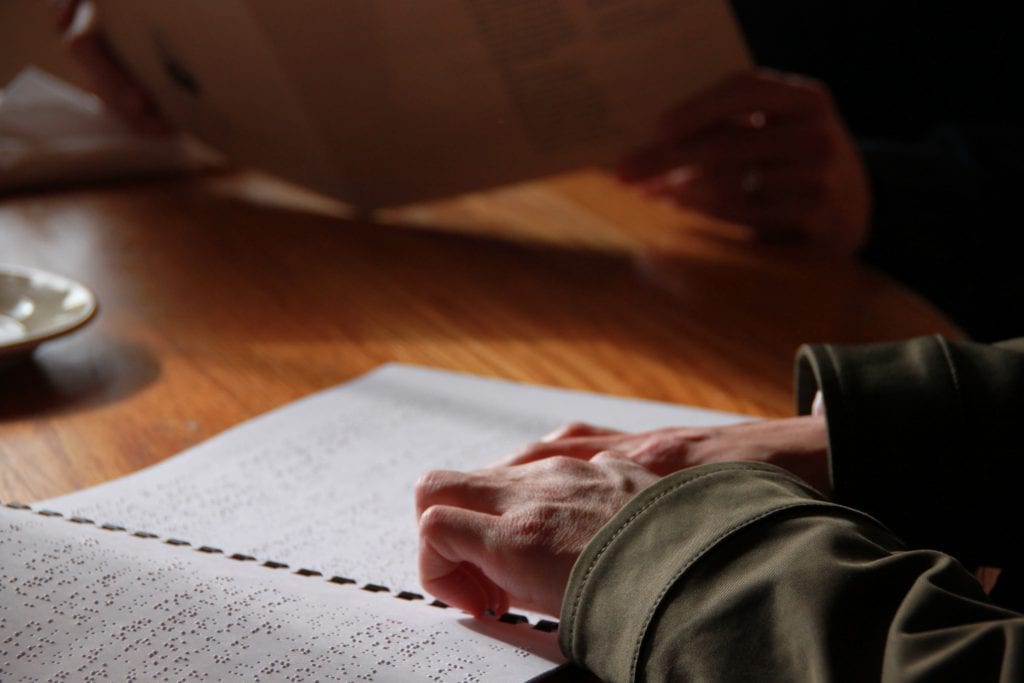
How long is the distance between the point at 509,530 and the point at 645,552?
0.28 ft

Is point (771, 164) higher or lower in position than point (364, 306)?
lower

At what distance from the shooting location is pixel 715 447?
66cm

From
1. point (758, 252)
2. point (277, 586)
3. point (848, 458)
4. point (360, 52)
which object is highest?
point (360, 52)

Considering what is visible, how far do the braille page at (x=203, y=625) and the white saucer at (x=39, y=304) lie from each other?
0.31 meters

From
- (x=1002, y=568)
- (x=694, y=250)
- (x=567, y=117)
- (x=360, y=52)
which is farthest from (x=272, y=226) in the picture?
(x=1002, y=568)

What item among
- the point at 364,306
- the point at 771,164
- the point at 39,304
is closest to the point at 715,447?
the point at 364,306

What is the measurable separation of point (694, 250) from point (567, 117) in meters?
0.21

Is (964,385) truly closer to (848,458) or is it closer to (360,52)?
(848,458)

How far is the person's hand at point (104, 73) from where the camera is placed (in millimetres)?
1386

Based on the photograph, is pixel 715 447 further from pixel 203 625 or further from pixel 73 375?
pixel 73 375

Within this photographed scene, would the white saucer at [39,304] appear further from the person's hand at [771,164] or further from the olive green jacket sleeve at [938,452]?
the person's hand at [771,164]

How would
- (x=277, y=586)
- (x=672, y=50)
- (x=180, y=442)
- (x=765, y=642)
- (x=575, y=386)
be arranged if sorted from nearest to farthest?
(x=765, y=642) → (x=277, y=586) → (x=180, y=442) → (x=575, y=386) → (x=672, y=50)

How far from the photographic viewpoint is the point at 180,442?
28.7 inches

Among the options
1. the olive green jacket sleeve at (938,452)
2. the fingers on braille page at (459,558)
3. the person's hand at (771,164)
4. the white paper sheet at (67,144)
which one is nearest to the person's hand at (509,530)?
the fingers on braille page at (459,558)
